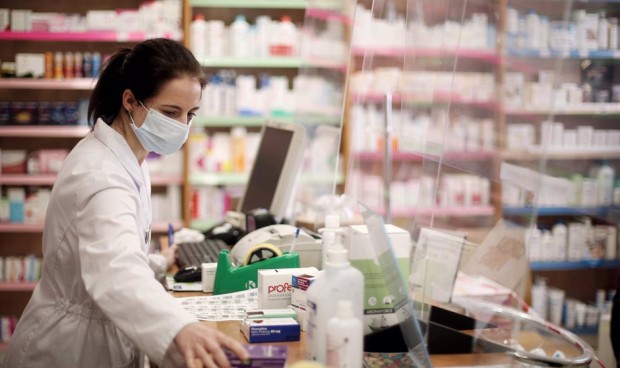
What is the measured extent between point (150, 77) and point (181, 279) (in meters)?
0.80

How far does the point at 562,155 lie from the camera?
6.40 feet

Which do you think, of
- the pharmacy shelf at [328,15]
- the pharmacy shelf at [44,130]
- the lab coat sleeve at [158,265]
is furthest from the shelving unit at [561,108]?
the pharmacy shelf at [44,130]

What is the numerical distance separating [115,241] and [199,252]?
4.09ft

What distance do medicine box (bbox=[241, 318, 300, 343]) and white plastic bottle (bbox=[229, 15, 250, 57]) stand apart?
140 inches

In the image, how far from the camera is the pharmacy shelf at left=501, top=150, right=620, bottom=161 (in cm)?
160

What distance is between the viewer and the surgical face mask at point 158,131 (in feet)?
6.70

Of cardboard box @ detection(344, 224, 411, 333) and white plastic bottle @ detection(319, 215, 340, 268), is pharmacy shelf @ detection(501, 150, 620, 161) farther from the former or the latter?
white plastic bottle @ detection(319, 215, 340, 268)

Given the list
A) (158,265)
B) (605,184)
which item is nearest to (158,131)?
(158,265)

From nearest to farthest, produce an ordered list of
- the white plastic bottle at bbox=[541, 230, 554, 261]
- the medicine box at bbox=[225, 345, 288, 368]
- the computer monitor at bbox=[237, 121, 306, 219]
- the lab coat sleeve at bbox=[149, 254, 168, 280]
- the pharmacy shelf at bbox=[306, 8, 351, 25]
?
the medicine box at bbox=[225, 345, 288, 368] < the lab coat sleeve at bbox=[149, 254, 168, 280] < the computer monitor at bbox=[237, 121, 306, 219] < the pharmacy shelf at bbox=[306, 8, 351, 25] < the white plastic bottle at bbox=[541, 230, 554, 261]

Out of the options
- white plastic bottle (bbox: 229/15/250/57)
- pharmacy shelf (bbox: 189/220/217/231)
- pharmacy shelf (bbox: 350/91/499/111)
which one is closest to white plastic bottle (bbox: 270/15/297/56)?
white plastic bottle (bbox: 229/15/250/57)

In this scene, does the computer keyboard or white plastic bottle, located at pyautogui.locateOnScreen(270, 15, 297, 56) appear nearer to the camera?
the computer keyboard

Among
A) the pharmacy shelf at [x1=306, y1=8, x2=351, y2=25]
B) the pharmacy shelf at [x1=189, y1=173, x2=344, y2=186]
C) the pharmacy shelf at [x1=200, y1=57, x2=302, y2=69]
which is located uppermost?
the pharmacy shelf at [x1=306, y1=8, x2=351, y2=25]

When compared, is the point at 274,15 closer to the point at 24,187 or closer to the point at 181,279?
the point at 24,187

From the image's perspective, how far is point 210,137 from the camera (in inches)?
211
